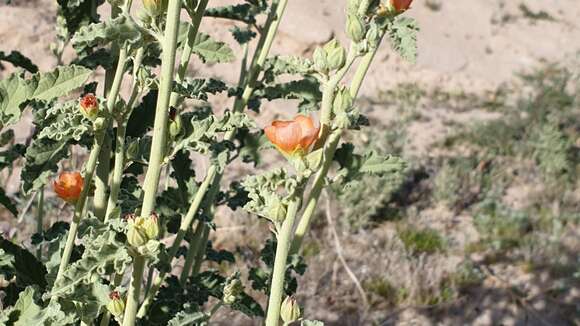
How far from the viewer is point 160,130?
43.3 inches

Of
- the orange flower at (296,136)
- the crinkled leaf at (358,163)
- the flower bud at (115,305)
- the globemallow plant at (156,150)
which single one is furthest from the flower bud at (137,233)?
the crinkled leaf at (358,163)

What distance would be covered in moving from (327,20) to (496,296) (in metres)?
2.70

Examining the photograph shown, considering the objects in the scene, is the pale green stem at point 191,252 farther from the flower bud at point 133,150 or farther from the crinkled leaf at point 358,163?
the flower bud at point 133,150

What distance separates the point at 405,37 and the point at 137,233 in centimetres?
65

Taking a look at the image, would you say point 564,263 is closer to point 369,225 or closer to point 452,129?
point 369,225

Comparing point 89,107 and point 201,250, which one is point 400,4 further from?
point 201,250

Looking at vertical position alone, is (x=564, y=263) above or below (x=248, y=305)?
below

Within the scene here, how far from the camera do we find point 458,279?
3.41m

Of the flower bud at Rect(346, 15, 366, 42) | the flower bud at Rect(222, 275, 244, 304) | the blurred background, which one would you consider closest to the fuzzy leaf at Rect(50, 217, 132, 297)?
the flower bud at Rect(222, 275, 244, 304)

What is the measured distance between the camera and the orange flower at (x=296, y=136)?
111 centimetres

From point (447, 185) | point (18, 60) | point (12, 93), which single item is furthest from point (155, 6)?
point (447, 185)

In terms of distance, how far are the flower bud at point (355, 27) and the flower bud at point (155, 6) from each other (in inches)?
11.8

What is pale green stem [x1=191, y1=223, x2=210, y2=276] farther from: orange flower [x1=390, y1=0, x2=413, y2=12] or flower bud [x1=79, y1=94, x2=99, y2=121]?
orange flower [x1=390, y1=0, x2=413, y2=12]

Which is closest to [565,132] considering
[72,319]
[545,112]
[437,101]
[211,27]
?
[545,112]
